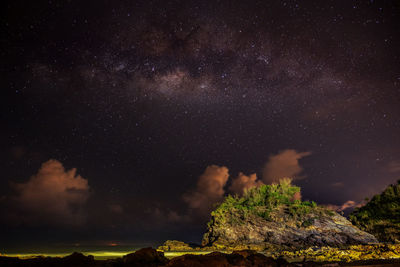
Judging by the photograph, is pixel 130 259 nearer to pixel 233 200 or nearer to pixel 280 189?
pixel 233 200

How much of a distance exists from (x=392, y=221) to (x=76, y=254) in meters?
36.3

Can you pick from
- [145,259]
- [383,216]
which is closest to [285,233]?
[383,216]

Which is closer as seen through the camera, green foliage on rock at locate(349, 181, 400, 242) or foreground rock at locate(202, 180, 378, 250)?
foreground rock at locate(202, 180, 378, 250)

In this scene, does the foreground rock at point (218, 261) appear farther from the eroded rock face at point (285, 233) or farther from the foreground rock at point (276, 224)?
the eroded rock face at point (285, 233)

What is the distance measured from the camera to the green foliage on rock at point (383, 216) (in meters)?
29.1

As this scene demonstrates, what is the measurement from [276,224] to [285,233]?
4.66ft

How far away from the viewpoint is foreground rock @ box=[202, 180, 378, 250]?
25.0m

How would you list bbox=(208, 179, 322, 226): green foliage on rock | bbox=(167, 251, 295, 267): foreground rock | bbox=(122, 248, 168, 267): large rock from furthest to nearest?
bbox=(208, 179, 322, 226): green foliage on rock < bbox=(122, 248, 168, 267): large rock < bbox=(167, 251, 295, 267): foreground rock

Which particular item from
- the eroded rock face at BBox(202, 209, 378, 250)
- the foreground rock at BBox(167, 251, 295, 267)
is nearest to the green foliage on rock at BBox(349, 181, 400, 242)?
the eroded rock face at BBox(202, 209, 378, 250)

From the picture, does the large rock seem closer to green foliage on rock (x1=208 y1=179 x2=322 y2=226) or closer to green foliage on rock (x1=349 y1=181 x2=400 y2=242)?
green foliage on rock (x1=208 y1=179 x2=322 y2=226)

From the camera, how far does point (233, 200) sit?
104ft

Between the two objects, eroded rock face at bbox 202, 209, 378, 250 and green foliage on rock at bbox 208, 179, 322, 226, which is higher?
green foliage on rock at bbox 208, 179, 322, 226

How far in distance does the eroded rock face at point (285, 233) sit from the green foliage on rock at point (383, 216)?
16.1 feet

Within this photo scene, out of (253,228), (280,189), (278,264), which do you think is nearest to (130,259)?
(278,264)
